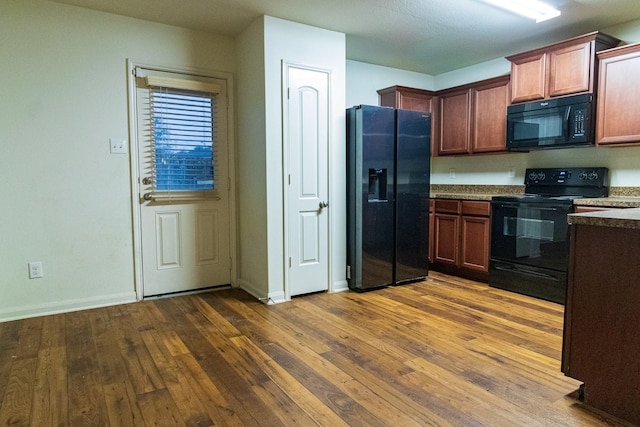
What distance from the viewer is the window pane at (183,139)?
3549 millimetres

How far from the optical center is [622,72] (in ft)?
10.5

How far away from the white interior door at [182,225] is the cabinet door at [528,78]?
279cm

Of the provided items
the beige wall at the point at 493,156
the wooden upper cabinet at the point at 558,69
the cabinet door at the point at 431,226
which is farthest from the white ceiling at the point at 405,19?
the cabinet door at the point at 431,226

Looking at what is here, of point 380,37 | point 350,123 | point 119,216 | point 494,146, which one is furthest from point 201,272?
point 494,146

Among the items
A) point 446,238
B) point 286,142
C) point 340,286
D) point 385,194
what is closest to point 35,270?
point 286,142

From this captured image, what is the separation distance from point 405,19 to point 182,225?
2.66m

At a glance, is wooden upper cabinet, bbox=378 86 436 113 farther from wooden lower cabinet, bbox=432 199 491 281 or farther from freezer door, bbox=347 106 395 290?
wooden lower cabinet, bbox=432 199 491 281

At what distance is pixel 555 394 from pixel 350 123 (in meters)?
2.65

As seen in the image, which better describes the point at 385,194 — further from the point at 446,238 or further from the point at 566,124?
the point at 566,124

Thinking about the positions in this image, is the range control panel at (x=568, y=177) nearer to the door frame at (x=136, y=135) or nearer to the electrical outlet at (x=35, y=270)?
the door frame at (x=136, y=135)

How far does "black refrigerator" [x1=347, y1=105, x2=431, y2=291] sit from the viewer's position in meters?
3.72

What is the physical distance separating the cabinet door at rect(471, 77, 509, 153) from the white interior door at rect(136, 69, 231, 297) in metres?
2.70

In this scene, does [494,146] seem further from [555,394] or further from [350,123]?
[555,394]

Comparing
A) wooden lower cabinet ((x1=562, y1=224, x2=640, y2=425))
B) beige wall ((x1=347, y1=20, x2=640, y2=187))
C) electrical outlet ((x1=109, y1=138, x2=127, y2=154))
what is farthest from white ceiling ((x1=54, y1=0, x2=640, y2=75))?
wooden lower cabinet ((x1=562, y1=224, x2=640, y2=425))
